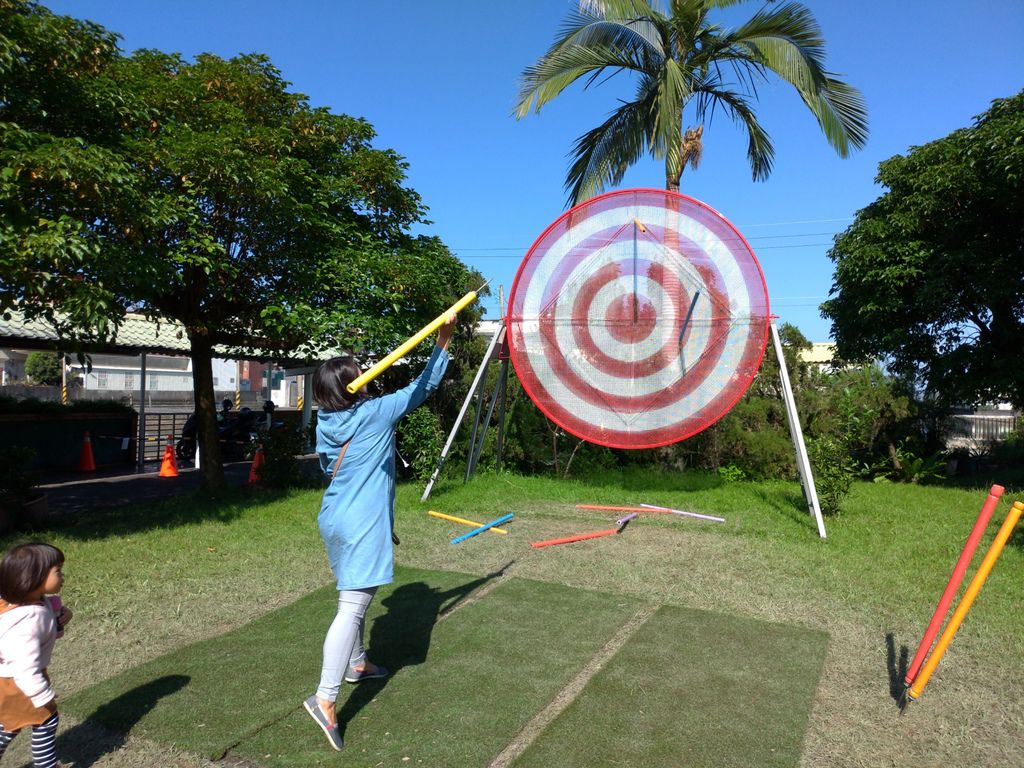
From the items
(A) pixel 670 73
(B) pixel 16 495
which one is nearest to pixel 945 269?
(A) pixel 670 73

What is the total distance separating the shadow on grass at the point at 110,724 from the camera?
9.70 ft

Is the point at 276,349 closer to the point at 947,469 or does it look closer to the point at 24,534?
the point at 24,534

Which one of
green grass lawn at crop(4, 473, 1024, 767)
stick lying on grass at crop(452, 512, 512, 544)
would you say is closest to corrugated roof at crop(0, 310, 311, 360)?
green grass lawn at crop(4, 473, 1024, 767)

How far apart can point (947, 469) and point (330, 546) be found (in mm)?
14171

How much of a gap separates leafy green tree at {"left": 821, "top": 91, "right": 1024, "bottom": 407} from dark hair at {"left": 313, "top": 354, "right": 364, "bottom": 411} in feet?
34.8

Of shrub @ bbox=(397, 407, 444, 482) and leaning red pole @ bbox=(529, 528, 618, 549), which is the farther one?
shrub @ bbox=(397, 407, 444, 482)

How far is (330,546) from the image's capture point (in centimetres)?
318

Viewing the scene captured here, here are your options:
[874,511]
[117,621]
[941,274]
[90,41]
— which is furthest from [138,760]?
[941,274]

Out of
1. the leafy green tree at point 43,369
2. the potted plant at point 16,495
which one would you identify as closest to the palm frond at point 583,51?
the potted plant at point 16,495

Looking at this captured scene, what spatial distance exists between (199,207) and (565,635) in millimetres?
6231

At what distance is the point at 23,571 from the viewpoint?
2.55m

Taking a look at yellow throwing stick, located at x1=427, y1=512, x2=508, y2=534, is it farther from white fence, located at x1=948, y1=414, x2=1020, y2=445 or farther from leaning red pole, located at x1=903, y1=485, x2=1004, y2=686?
white fence, located at x1=948, y1=414, x2=1020, y2=445

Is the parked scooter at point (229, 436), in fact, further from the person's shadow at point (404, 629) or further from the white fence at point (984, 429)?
the white fence at point (984, 429)

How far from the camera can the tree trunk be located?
9.31 m
